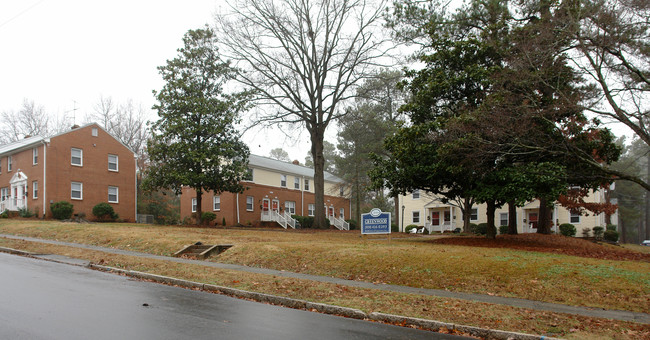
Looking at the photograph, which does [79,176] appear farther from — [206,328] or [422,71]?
[206,328]

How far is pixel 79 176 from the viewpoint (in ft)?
112

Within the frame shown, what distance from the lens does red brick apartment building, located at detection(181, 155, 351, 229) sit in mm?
40750

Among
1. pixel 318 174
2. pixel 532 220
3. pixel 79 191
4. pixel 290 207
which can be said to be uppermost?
pixel 318 174

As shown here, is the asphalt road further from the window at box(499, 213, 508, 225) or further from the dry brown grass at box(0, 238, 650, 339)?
the window at box(499, 213, 508, 225)

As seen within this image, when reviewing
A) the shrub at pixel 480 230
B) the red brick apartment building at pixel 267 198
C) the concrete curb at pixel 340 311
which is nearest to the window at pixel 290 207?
the red brick apartment building at pixel 267 198

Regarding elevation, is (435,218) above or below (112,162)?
below

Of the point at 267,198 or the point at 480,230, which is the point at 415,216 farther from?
the point at 267,198

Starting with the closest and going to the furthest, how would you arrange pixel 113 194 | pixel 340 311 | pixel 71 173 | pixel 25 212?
1. pixel 340 311
2. pixel 25 212
3. pixel 71 173
4. pixel 113 194

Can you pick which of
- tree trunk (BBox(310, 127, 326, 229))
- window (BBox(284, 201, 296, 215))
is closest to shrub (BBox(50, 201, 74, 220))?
tree trunk (BBox(310, 127, 326, 229))

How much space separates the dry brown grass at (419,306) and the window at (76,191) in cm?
2326

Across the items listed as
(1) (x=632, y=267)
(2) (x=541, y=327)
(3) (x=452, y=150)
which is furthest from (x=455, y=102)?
(2) (x=541, y=327)

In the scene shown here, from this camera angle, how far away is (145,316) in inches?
291

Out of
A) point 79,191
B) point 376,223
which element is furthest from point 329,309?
point 79,191

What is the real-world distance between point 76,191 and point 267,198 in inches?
648
